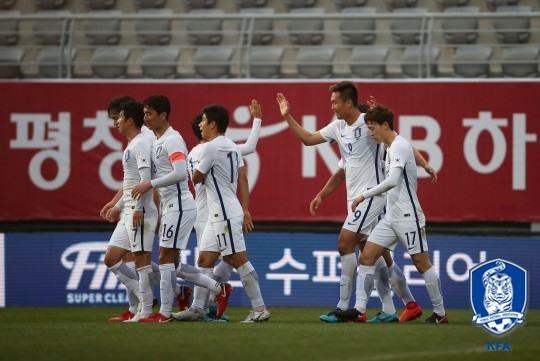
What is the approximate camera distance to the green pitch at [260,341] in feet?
27.9

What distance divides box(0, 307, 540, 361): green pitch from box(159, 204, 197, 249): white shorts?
0.76m

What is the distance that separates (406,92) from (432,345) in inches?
263

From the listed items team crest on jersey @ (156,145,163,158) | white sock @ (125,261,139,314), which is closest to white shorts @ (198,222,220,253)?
team crest on jersey @ (156,145,163,158)

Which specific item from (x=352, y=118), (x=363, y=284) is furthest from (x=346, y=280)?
(x=352, y=118)

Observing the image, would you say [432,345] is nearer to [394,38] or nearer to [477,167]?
[477,167]

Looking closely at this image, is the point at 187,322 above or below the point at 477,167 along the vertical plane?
below

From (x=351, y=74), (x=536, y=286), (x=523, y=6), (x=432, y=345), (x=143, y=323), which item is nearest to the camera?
(x=432, y=345)

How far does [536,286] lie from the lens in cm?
1521

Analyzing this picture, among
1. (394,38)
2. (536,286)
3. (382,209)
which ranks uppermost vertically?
(394,38)

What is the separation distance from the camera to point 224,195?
443 inches

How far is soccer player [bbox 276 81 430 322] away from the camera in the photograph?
11.6 m

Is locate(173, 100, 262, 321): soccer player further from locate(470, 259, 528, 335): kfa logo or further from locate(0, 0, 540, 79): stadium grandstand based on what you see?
locate(0, 0, 540, 79): stadium grandstand

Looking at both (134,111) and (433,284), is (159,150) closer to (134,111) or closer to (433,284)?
(134,111)

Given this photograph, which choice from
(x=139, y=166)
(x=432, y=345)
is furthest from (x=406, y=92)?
(x=432, y=345)
